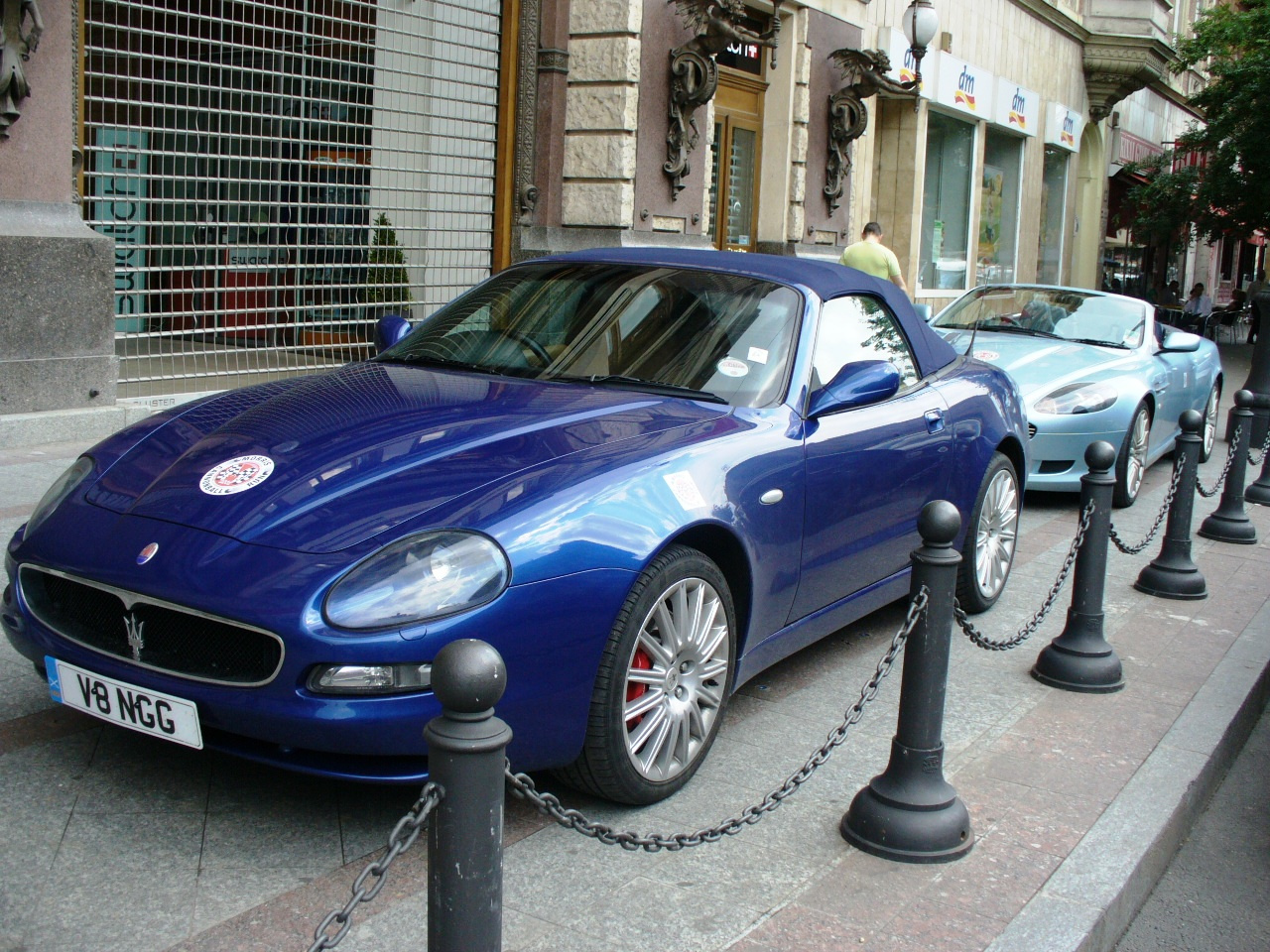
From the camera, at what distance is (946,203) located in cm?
2219

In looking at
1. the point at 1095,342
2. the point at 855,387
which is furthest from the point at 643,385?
the point at 1095,342

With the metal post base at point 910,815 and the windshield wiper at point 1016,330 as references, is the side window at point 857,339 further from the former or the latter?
the windshield wiper at point 1016,330

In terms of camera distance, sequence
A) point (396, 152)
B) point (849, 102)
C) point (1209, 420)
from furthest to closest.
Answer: point (849, 102), point (396, 152), point (1209, 420)

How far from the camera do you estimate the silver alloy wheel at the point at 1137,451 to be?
29.2ft

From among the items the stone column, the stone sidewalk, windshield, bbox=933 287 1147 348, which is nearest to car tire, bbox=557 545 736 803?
the stone sidewalk

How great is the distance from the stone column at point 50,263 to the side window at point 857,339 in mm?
5148

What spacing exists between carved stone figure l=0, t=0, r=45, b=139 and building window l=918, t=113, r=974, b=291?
1506cm

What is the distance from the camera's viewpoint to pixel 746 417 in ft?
13.6

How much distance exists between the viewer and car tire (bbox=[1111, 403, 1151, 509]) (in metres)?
8.80

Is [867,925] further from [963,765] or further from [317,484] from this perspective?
[317,484]

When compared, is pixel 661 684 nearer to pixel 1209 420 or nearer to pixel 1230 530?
pixel 1230 530

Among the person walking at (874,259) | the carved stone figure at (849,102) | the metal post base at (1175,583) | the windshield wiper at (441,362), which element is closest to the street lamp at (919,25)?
the carved stone figure at (849,102)

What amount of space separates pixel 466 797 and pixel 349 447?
171cm

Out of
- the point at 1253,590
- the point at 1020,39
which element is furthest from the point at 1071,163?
the point at 1253,590
